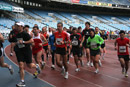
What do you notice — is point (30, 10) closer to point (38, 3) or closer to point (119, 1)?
point (38, 3)

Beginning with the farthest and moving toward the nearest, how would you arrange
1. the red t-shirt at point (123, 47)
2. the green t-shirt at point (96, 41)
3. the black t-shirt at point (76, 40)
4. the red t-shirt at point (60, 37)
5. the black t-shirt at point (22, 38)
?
1. the black t-shirt at point (76, 40)
2. the green t-shirt at point (96, 41)
3. the red t-shirt at point (123, 47)
4. the red t-shirt at point (60, 37)
5. the black t-shirt at point (22, 38)

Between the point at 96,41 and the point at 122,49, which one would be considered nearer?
the point at 122,49

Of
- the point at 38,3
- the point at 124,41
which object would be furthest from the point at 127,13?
the point at 124,41

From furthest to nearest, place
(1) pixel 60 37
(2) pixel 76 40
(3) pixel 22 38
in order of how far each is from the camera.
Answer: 1. (2) pixel 76 40
2. (1) pixel 60 37
3. (3) pixel 22 38

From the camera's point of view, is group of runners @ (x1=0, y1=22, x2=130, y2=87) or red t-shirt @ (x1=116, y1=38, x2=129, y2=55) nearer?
group of runners @ (x1=0, y1=22, x2=130, y2=87)

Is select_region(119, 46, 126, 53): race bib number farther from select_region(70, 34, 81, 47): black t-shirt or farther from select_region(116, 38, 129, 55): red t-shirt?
select_region(70, 34, 81, 47): black t-shirt

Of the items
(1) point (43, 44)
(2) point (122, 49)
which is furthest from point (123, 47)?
(1) point (43, 44)

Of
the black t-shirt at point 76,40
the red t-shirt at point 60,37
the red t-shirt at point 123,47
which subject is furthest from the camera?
the black t-shirt at point 76,40

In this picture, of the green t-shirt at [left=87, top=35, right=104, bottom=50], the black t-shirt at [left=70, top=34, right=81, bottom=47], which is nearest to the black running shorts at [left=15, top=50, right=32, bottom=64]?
the black t-shirt at [left=70, top=34, right=81, bottom=47]

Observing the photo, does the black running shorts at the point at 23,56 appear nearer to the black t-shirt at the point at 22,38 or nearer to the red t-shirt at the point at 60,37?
the black t-shirt at the point at 22,38

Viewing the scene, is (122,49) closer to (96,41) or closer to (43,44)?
(96,41)

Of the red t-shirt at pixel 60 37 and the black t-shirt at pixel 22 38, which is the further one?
the red t-shirt at pixel 60 37

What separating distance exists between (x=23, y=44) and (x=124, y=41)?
456 centimetres

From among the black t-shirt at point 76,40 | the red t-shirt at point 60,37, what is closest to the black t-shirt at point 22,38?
the red t-shirt at point 60,37
